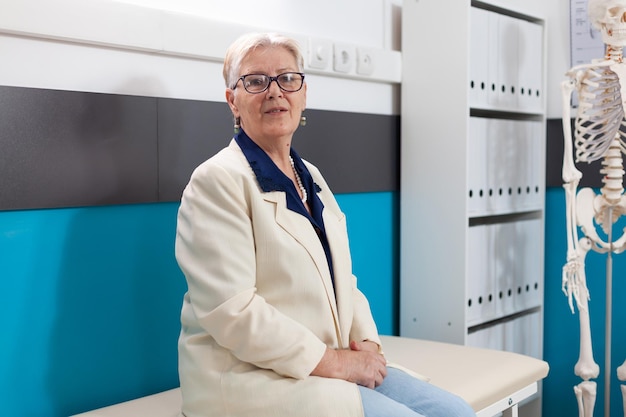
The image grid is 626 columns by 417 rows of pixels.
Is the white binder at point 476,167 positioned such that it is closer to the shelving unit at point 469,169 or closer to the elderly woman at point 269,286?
the shelving unit at point 469,169

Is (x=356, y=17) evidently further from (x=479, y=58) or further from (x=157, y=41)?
(x=157, y=41)

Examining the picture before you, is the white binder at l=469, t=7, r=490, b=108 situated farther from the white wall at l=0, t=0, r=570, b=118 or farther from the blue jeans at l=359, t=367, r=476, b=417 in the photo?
the blue jeans at l=359, t=367, r=476, b=417

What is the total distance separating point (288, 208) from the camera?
1934mm

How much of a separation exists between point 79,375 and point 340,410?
79 cm

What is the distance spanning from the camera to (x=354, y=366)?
6.27 ft

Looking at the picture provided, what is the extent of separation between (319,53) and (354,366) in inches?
48.9


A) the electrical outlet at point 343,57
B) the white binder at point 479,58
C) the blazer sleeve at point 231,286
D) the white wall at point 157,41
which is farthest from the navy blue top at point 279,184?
the white binder at point 479,58

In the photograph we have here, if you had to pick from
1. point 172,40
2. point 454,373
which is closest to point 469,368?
point 454,373

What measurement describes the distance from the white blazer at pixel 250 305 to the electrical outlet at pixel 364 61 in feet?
3.62

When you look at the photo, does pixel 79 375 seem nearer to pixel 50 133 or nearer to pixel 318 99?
pixel 50 133

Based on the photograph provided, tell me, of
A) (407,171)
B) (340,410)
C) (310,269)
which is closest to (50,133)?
(310,269)

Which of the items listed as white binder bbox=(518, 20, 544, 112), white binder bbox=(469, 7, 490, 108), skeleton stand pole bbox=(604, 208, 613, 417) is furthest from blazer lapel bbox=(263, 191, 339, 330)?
white binder bbox=(518, 20, 544, 112)

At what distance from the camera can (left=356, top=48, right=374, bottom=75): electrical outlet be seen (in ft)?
9.61

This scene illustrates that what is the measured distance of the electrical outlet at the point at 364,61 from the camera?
9.61 feet
